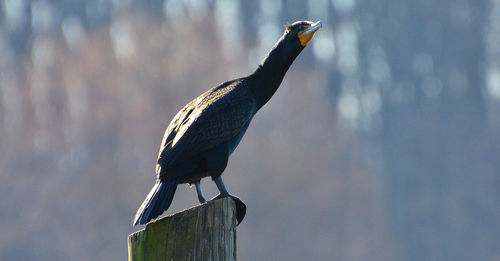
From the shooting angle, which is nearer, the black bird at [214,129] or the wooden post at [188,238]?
the wooden post at [188,238]

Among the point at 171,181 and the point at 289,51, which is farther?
the point at 289,51

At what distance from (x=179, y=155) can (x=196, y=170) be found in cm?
21

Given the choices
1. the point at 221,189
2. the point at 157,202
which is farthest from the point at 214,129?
the point at 157,202

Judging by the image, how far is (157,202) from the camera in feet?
11.3

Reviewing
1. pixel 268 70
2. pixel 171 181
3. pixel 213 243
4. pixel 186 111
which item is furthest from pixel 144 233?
pixel 268 70

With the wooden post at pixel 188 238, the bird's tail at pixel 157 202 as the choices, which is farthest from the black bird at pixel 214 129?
the wooden post at pixel 188 238

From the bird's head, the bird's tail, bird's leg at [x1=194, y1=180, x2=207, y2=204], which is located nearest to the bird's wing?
the bird's tail

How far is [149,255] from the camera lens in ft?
9.09

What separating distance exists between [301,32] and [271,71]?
0.30 metres

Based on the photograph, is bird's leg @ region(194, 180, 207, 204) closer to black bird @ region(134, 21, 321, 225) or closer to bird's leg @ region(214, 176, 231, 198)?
black bird @ region(134, 21, 321, 225)

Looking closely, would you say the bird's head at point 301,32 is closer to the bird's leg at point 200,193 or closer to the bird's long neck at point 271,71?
the bird's long neck at point 271,71

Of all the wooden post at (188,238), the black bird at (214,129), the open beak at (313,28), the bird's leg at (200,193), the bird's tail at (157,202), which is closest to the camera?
the wooden post at (188,238)

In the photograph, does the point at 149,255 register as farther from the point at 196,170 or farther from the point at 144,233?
the point at 196,170

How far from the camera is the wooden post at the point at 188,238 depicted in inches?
108
